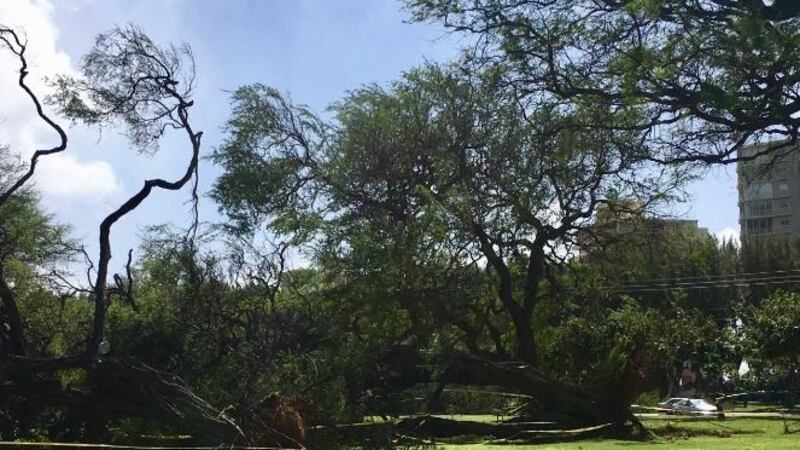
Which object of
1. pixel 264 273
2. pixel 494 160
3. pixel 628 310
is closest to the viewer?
pixel 264 273

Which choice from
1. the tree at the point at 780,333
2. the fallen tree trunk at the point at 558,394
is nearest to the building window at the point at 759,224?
the tree at the point at 780,333

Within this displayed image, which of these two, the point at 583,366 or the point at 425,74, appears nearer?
the point at 425,74

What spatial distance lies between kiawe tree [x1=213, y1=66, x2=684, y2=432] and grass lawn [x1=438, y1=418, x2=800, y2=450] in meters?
1.84

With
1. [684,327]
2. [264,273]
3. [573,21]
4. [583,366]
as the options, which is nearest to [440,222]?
[264,273]

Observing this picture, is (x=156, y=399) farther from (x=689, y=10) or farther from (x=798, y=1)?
(x=798, y=1)

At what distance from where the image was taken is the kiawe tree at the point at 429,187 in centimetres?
2228

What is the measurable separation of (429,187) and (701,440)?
9.38 meters

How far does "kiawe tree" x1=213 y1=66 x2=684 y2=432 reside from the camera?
73.1 feet

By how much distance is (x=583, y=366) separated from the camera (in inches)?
1112

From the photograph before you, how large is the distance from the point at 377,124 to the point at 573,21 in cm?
1285

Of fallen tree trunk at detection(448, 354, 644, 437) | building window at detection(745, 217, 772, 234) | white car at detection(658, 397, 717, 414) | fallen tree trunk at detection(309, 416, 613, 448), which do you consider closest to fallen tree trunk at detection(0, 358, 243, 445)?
fallen tree trunk at detection(309, 416, 613, 448)

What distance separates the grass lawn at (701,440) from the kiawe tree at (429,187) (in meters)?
1.84

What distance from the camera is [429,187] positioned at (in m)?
24.5

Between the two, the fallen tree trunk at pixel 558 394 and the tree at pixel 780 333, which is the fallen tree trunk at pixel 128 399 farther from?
the tree at pixel 780 333
